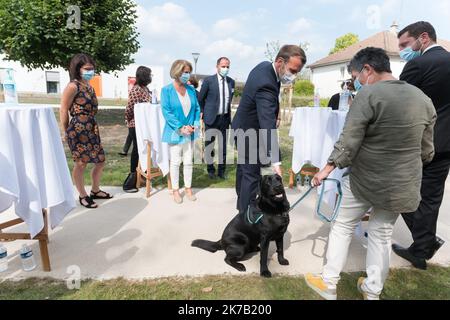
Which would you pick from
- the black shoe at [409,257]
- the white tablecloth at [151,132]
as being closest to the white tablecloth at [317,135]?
the black shoe at [409,257]

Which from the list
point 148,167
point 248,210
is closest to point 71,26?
point 148,167

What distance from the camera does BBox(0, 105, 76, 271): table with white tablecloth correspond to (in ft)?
7.33

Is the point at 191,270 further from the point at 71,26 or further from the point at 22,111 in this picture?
the point at 71,26

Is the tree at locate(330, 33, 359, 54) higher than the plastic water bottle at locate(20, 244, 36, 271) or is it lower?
higher

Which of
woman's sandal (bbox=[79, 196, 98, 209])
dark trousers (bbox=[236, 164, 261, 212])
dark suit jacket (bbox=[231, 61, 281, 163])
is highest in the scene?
dark suit jacket (bbox=[231, 61, 281, 163])

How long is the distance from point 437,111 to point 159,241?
9.20ft

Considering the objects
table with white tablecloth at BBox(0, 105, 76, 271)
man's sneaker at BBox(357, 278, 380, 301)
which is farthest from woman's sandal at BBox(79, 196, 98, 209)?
man's sneaker at BBox(357, 278, 380, 301)

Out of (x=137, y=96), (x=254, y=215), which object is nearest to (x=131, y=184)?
(x=137, y=96)

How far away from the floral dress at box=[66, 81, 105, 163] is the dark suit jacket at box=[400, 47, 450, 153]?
10.8 ft

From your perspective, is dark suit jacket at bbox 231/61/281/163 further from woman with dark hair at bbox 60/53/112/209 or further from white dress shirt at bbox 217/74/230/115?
white dress shirt at bbox 217/74/230/115

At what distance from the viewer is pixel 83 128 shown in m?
3.60

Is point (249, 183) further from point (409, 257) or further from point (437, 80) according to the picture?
point (437, 80)

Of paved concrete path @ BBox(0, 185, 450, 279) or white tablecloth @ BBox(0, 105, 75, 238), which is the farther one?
paved concrete path @ BBox(0, 185, 450, 279)

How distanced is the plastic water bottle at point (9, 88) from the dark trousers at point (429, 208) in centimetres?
364
